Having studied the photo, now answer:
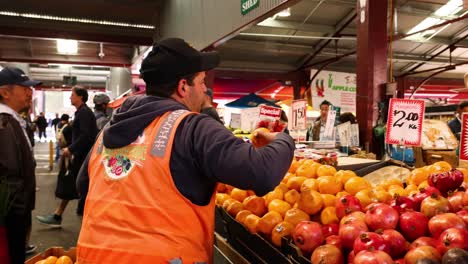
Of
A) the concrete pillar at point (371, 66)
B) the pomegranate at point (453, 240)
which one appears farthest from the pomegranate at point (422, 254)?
the concrete pillar at point (371, 66)

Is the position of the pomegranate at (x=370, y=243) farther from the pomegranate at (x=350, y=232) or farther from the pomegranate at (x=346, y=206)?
the pomegranate at (x=346, y=206)

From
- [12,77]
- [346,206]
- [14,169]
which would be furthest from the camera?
[12,77]

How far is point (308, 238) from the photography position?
1639mm

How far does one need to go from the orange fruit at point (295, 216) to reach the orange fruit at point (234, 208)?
1.31 ft

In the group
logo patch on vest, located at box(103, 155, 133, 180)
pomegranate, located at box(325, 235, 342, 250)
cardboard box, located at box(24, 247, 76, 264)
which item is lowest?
cardboard box, located at box(24, 247, 76, 264)

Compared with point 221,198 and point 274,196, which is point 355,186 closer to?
point 274,196

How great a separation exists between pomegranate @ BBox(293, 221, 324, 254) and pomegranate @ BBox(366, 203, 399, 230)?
0.20 meters

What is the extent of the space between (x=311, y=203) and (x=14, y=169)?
7.50ft

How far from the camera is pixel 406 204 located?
174 cm

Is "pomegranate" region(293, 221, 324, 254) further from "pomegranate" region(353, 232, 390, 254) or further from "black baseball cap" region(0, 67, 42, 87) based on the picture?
"black baseball cap" region(0, 67, 42, 87)

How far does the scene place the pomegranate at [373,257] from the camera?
1299 millimetres

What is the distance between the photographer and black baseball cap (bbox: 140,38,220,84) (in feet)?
5.01

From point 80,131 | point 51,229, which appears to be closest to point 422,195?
point 80,131

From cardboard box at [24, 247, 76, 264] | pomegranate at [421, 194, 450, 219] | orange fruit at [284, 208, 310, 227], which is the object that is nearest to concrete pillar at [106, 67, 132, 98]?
cardboard box at [24, 247, 76, 264]
